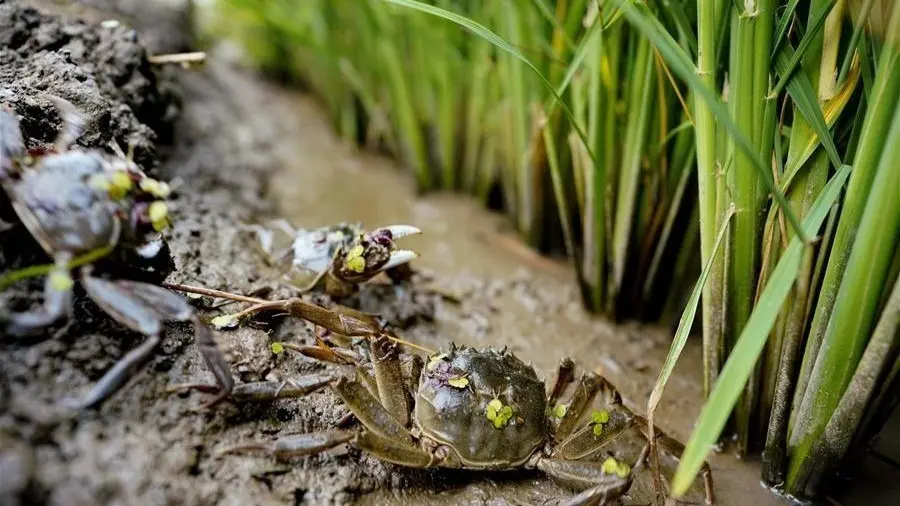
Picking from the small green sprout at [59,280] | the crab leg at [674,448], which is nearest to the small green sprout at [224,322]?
the small green sprout at [59,280]

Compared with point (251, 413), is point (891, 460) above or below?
below

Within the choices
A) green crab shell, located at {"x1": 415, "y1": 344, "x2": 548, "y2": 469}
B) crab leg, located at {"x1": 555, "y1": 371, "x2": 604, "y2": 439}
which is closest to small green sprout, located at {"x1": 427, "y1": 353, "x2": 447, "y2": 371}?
green crab shell, located at {"x1": 415, "y1": 344, "x2": 548, "y2": 469}

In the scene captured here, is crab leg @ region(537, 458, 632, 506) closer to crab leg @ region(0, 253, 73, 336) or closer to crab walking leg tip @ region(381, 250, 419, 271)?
crab walking leg tip @ region(381, 250, 419, 271)

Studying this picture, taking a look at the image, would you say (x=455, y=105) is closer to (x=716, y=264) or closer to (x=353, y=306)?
(x=353, y=306)

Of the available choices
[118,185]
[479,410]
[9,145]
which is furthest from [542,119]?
[9,145]

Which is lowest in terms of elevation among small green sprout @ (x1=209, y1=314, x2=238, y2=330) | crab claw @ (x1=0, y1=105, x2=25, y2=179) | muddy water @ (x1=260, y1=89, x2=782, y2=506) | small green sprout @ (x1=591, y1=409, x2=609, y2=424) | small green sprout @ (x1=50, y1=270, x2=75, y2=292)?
muddy water @ (x1=260, y1=89, x2=782, y2=506)

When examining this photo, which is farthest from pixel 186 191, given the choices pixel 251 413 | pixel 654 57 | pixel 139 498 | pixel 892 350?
pixel 892 350

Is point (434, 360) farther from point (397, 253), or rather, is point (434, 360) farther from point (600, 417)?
point (397, 253)
